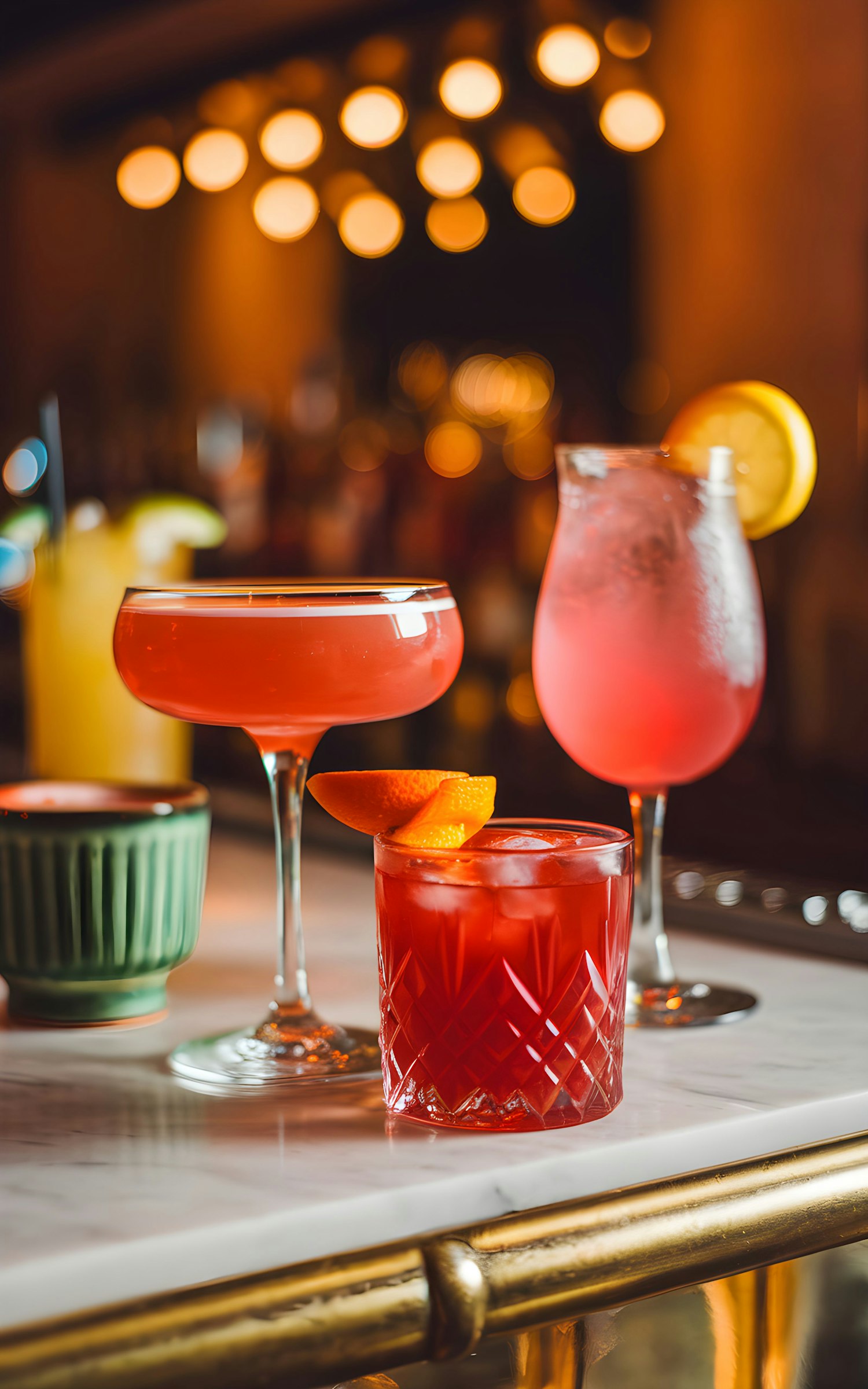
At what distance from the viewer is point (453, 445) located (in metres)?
3.49

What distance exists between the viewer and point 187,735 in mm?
1523

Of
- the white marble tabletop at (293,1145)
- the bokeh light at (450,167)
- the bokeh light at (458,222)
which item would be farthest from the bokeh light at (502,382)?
the white marble tabletop at (293,1145)

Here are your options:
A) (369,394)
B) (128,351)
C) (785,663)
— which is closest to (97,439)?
(369,394)

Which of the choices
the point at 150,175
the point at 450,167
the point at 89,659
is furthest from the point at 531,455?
the point at 89,659

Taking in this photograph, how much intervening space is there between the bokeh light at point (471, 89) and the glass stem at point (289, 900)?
242 centimetres

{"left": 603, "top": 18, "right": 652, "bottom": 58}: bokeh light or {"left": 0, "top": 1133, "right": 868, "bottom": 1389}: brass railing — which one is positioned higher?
{"left": 603, "top": 18, "right": 652, "bottom": 58}: bokeh light

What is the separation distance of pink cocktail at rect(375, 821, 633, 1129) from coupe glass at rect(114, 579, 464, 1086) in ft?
0.35

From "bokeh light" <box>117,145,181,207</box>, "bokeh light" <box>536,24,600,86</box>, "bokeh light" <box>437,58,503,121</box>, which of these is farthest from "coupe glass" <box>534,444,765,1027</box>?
"bokeh light" <box>117,145,181,207</box>

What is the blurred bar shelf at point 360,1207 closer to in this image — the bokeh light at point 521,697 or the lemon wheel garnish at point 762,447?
the lemon wheel garnish at point 762,447

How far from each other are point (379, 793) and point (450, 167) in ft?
9.18

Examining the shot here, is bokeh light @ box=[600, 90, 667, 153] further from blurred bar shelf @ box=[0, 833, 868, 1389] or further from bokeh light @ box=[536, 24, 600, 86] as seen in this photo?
blurred bar shelf @ box=[0, 833, 868, 1389]

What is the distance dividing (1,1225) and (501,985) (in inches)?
10.3

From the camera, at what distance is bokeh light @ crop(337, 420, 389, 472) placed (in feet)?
9.99

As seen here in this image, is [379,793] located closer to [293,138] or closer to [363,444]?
[363,444]
